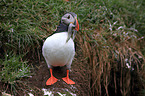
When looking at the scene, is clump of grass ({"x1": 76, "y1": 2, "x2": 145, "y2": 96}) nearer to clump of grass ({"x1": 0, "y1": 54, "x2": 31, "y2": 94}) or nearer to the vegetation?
the vegetation

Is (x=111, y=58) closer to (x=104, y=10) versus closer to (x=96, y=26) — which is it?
(x=96, y=26)

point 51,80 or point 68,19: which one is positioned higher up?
point 68,19

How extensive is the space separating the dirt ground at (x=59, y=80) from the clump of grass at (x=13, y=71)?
0.06m

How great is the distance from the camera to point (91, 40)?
2930mm

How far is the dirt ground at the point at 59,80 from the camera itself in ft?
6.81

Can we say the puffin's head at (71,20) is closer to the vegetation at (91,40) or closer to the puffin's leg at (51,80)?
the puffin's leg at (51,80)

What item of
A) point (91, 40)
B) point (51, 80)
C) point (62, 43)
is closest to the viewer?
point (62, 43)

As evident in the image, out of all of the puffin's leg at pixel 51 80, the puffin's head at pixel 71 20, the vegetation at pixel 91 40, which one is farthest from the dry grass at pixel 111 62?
the puffin's head at pixel 71 20

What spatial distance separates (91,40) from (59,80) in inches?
40.2

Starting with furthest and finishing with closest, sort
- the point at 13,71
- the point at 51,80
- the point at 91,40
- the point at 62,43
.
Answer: the point at 91,40
the point at 13,71
the point at 51,80
the point at 62,43

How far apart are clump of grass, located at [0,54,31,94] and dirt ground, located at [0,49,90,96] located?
0.06 m

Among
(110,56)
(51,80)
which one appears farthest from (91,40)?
(51,80)

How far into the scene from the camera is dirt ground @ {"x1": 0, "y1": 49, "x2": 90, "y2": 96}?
2076 mm

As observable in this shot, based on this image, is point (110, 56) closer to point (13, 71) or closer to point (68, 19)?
point (68, 19)
